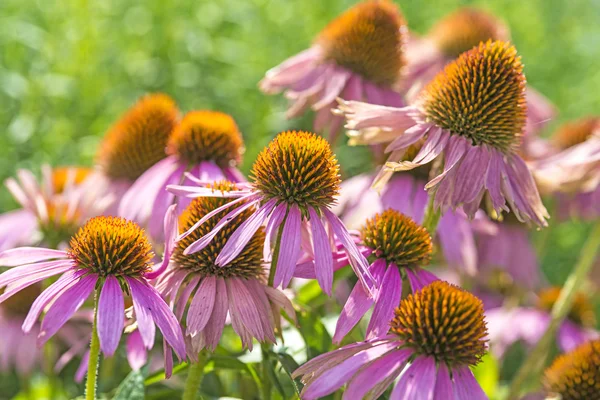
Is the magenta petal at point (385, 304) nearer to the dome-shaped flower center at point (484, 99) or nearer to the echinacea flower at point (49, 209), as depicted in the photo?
the dome-shaped flower center at point (484, 99)

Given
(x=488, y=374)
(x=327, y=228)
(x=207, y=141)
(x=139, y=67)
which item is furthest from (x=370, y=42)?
(x=139, y=67)

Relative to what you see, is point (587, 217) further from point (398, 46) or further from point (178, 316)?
point (178, 316)

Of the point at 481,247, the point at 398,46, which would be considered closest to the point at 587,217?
the point at 481,247

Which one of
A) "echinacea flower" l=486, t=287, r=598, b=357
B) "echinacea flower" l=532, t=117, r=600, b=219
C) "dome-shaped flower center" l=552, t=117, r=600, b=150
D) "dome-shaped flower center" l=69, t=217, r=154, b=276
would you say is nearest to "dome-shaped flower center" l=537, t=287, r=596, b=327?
"echinacea flower" l=486, t=287, r=598, b=357

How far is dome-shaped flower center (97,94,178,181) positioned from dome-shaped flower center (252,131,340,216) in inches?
24.0

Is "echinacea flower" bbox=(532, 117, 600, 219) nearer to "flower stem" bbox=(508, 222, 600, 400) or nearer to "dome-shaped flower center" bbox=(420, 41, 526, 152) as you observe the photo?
"flower stem" bbox=(508, 222, 600, 400)

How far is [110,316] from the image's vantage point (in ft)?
2.80

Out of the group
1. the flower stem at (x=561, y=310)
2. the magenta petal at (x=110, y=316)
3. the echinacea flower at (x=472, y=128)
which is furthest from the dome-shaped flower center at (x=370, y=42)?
the magenta petal at (x=110, y=316)

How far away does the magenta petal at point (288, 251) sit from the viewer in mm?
930

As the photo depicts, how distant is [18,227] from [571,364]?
1.21 metres

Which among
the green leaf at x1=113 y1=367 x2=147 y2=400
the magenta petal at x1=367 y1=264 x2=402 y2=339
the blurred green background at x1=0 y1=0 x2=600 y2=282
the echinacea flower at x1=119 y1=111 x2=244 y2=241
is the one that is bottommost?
the green leaf at x1=113 y1=367 x2=147 y2=400

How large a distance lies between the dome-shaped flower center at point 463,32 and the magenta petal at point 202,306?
4.16ft

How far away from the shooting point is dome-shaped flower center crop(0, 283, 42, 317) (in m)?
1.58

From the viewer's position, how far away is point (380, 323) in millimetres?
959
